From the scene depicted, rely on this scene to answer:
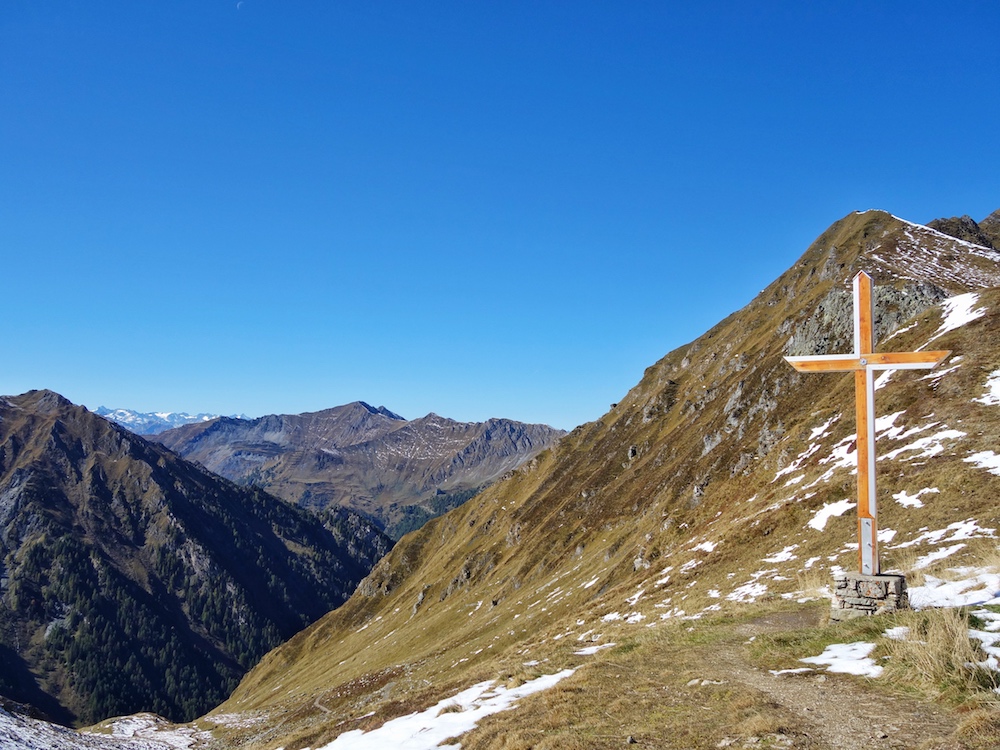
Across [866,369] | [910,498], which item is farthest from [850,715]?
[910,498]

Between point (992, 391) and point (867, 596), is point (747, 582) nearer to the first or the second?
point (867, 596)

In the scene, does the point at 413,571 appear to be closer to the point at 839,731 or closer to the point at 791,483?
the point at 791,483

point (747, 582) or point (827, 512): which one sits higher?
point (827, 512)

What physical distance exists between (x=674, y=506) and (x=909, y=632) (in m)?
63.9

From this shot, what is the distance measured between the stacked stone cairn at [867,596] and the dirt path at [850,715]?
13.8ft

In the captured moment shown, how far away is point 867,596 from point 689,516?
157 ft

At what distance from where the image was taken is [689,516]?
6297cm

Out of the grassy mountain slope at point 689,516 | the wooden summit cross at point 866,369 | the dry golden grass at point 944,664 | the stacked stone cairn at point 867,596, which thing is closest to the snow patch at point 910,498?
the grassy mountain slope at point 689,516

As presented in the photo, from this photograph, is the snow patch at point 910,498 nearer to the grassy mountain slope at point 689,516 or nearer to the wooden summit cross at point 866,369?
the grassy mountain slope at point 689,516

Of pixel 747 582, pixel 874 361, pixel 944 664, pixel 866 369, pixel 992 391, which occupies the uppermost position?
pixel 992 391

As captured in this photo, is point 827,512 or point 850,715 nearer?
point 850,715

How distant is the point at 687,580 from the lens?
3762 centimetres

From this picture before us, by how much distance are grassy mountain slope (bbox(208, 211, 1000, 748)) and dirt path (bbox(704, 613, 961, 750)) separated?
1831mm

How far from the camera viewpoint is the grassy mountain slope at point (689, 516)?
25.4 meters
